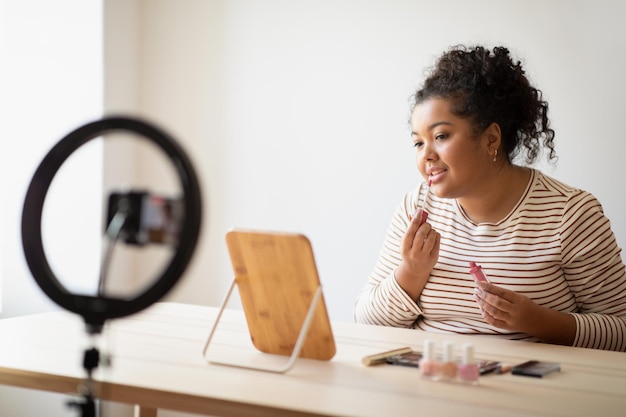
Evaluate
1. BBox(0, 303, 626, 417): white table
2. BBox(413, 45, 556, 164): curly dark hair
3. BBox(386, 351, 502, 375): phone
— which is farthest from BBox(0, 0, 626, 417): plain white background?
BBox(386, 351, 502, 375): phone

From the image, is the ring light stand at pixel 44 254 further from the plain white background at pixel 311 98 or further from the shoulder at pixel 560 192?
the plain white background at pixel 311 98

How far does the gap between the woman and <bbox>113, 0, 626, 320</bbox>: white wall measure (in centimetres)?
28

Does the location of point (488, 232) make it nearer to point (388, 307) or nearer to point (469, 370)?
point (388, 307)

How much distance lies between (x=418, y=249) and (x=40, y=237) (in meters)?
0.99

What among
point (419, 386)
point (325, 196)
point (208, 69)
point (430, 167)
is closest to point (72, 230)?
point (419, 386)

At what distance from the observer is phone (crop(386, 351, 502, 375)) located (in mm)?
1249

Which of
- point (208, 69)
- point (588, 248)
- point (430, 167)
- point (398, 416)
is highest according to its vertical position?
point (208, 69)

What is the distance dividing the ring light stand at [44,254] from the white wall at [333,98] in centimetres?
148

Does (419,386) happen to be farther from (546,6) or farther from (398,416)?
(546,6)

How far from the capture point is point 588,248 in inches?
66.7

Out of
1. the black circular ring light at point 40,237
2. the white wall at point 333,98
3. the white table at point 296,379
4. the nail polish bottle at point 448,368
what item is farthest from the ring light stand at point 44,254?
Result: the white wall at point 333,98

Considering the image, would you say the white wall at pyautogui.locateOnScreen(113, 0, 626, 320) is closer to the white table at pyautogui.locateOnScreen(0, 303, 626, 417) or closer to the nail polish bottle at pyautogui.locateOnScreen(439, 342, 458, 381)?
the white table at pyautogui.locateOnScreen(0, 303, 626, 417)

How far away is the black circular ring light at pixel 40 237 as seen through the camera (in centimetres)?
77

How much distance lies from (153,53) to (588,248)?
1.60 metres
